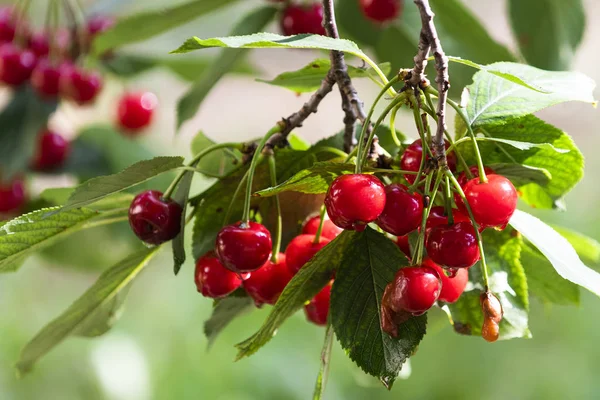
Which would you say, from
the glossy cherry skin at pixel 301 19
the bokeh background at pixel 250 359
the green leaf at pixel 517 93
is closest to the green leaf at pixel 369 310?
the green leaf at pixel 517 93

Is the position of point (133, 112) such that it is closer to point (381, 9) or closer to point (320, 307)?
point (381, 9)

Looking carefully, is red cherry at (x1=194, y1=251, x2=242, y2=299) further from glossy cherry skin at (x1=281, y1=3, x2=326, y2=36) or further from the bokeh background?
the bokeh background

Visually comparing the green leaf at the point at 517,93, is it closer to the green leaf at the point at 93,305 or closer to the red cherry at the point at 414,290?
the red cherry at the point at 414,290

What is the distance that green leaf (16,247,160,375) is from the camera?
0.73 meters

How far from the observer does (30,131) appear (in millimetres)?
1300

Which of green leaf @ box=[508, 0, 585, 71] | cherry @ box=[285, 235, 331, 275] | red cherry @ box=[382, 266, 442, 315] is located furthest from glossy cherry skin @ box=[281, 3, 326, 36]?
red cherry @ box=[382, 266, 442, 315]

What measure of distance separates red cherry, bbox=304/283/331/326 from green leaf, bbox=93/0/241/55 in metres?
0.49

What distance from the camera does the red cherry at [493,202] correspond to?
0.51 meters

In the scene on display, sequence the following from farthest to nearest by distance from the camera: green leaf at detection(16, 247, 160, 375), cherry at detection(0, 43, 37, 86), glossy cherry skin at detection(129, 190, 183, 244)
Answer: cherry at detection(0, 43, 37, 86) → green leaf at detection(16, 247, 160, 375) → glossy cherry skin at detection(129, 190, 183, 244)

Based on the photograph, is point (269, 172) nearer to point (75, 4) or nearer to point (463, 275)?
point (463, 275)

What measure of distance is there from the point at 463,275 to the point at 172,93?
3172mm

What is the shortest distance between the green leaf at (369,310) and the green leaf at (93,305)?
221 mm

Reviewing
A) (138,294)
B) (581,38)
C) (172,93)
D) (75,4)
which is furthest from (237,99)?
(581,38)

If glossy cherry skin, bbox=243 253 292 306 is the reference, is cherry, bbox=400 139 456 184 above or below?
above
